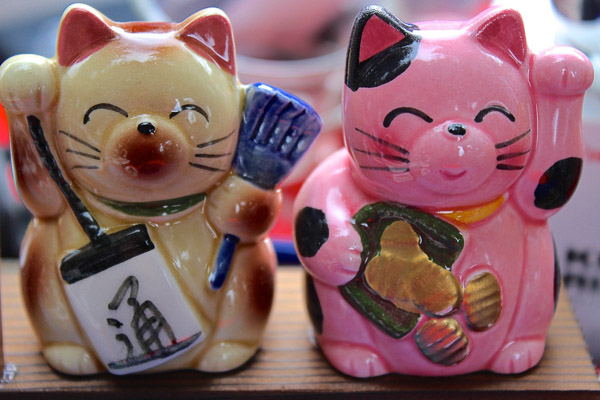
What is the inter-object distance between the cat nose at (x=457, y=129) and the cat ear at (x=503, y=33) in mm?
100

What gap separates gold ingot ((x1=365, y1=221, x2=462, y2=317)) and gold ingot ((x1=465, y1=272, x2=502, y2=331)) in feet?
0.05

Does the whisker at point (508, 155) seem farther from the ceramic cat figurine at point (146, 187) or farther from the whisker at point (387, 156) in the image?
the ceramic cat figurine at point (146, 187)

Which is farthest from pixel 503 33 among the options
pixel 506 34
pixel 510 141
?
pixel 510 141

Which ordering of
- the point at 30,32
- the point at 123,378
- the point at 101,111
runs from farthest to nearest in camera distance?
the point at 30,32, the point at 123,378, the point at 101,111

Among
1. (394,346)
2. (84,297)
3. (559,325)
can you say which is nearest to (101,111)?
(84,297)

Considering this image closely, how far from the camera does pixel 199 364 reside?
3.08 ft

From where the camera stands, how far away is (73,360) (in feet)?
3.01

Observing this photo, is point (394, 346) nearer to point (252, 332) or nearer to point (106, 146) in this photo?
point (252, 332)

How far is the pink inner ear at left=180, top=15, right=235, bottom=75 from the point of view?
2.82ft

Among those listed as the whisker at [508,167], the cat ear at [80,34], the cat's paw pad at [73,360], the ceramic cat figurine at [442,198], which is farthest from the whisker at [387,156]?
the cat's paw pad at [73,360]

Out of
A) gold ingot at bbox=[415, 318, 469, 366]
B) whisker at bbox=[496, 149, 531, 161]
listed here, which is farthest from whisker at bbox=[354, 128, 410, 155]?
gold ingot at bbox=[415, 318, 469, 366]

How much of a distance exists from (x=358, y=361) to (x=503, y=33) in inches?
16.7

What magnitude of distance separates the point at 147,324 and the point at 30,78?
31cm

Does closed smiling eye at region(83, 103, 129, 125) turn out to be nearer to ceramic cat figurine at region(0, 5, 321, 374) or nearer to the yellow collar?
ceramic cat figurine at region(0, 5, 321, 374)
